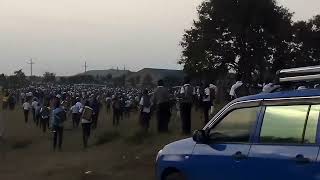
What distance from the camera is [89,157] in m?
17.0

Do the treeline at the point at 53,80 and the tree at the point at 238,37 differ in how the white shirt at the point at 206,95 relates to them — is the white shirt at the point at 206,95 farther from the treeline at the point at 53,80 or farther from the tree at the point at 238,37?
the treeline at the point at 53,80

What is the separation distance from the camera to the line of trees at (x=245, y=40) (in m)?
42.0

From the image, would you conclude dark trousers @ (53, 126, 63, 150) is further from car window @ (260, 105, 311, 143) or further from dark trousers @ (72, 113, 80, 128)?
car window @ (260, 105, 311, 143)

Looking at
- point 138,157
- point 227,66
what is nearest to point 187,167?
point 138,157

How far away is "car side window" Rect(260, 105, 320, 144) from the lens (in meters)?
6.15

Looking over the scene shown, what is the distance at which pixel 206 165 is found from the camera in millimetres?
7395

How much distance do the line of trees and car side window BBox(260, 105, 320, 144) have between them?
34.7 m

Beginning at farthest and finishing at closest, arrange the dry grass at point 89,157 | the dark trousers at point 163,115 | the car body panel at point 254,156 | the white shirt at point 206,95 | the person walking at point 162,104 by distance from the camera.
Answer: the white shirt at point 206,95
the dark trousers at point 163,115
the person walking at point 162,104
the dry grass at point 89,157
the car body panel at point 254,156

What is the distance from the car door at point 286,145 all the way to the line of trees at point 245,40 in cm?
3471

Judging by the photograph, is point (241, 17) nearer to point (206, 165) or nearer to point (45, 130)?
point (45, 130)

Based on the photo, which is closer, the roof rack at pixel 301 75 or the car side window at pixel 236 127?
the roof rack at pixel 301 75

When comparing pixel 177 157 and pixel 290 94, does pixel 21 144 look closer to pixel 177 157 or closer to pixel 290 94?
pixel 177 157

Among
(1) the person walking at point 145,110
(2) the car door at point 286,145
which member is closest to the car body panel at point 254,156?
(2) the car door at point 286,145

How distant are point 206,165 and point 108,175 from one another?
595 centimetres
